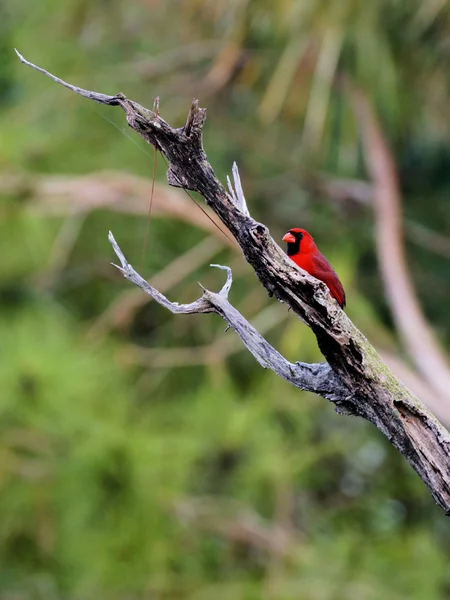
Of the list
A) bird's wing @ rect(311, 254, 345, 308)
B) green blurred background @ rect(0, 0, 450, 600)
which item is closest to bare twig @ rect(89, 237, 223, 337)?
green blurred background @ rect(0, 0, 450, 600)

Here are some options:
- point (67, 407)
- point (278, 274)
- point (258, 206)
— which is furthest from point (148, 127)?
point (258, 206)

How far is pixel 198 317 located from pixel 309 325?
4.69m

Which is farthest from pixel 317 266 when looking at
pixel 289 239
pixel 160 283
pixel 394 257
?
pixel 160 283

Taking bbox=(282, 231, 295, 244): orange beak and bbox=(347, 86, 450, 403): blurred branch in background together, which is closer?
bbox=(282, 231, 295, 244): orange beak

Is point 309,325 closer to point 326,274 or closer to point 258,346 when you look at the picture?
point 258,346

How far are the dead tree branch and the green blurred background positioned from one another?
3129 mm

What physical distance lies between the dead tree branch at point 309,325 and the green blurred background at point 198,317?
3.13m

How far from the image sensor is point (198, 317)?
6180 millimetres

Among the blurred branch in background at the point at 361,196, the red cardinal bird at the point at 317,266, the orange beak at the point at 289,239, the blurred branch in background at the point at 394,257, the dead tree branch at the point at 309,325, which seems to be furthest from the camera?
the blurred branch in background at the point at 361,196

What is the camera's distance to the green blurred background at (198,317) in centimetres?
476

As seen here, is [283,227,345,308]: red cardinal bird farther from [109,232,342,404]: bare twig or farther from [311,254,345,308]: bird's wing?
[109,232,342,404]: bare twig

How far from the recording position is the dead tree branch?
4.66 feet

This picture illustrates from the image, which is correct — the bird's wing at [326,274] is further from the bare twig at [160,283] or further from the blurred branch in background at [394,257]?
the bare twig at [160,283]

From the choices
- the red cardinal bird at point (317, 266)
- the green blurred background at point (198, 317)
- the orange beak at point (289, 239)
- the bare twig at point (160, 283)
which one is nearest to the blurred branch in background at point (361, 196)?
the green blurred background at point (198, 317)
